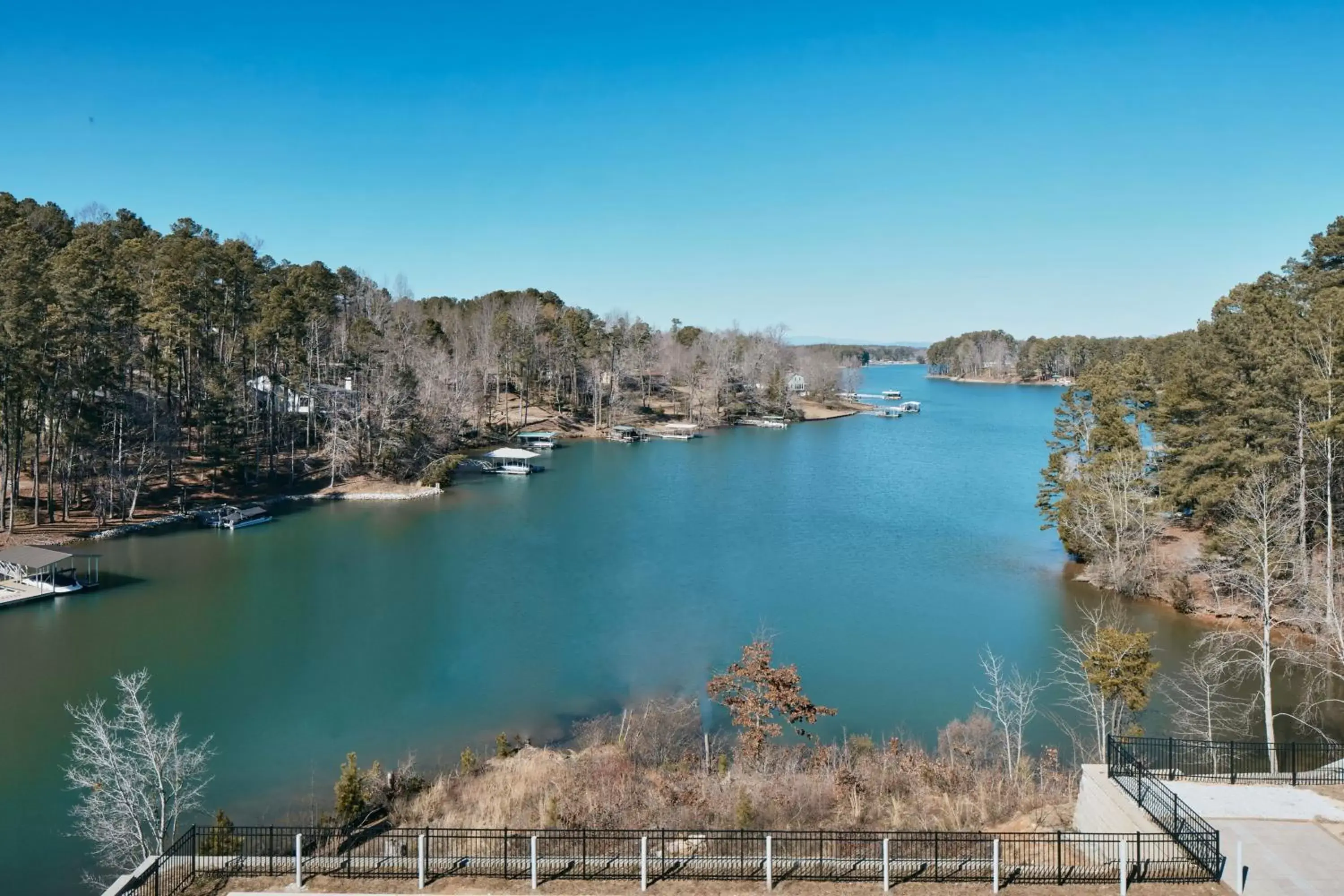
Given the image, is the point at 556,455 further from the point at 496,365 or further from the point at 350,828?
the point at 350,828

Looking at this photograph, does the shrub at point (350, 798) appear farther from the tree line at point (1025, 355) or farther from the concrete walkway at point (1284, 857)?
the tree line at point (1025, 355)

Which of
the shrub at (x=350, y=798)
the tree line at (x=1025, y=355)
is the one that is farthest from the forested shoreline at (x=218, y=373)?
the tree line at (x=1025, y=355)

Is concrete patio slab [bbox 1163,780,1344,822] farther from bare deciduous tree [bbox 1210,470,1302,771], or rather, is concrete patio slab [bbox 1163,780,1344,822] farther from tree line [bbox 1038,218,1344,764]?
bare deciduous tree [bbox 1210,470,1302,771]

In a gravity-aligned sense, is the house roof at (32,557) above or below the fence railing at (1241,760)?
above

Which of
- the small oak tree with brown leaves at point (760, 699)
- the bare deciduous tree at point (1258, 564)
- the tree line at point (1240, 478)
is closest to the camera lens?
the small oak tree with brown leaves at point (760, 699)

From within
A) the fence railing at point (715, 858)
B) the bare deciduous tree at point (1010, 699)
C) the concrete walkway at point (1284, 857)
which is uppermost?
the concrete walkway at point (1284, 857)

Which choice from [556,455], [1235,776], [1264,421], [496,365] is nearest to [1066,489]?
[1264,421]

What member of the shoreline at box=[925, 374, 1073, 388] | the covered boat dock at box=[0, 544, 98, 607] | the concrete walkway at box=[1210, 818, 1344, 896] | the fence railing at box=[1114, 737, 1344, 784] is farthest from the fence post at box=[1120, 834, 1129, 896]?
the shoreline at box=[925, 374, 1073, 388]
